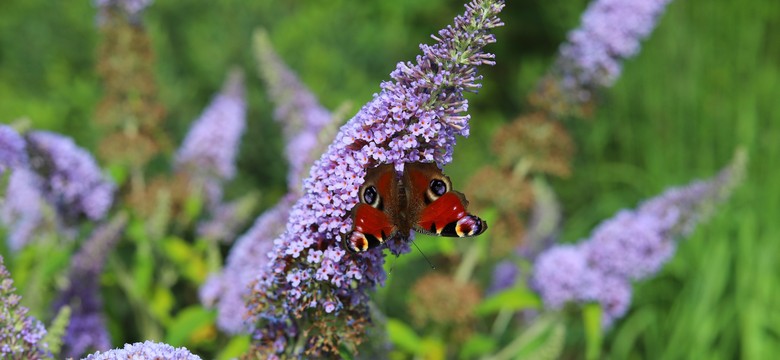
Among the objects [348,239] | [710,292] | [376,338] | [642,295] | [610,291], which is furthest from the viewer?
[642,295]

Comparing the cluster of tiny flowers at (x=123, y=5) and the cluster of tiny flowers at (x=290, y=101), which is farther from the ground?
the cluster of tiny flowers at (x=123, y=5)

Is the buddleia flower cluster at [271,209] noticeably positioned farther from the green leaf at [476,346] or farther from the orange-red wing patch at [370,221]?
the green leaf at [476,346]

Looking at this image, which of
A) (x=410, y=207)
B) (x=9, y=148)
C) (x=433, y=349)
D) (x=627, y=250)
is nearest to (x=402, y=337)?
(x=433, y=349)

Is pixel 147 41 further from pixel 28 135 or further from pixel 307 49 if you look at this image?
pixel 307 49

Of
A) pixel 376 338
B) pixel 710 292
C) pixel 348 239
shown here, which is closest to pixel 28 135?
A: pixel 376 338

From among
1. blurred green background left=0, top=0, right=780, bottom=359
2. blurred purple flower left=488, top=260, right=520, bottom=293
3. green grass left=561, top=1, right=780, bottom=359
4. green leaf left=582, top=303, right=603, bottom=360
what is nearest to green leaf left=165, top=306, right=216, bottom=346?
green leaf left=582, top=303, right=603, bottom=360

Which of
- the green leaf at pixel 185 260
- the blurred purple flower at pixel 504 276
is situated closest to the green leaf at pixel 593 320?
the blurred purple flower at pixel 504 276

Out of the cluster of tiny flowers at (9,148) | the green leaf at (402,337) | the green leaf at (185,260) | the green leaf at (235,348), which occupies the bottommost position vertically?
the green leaf at (235,348)
